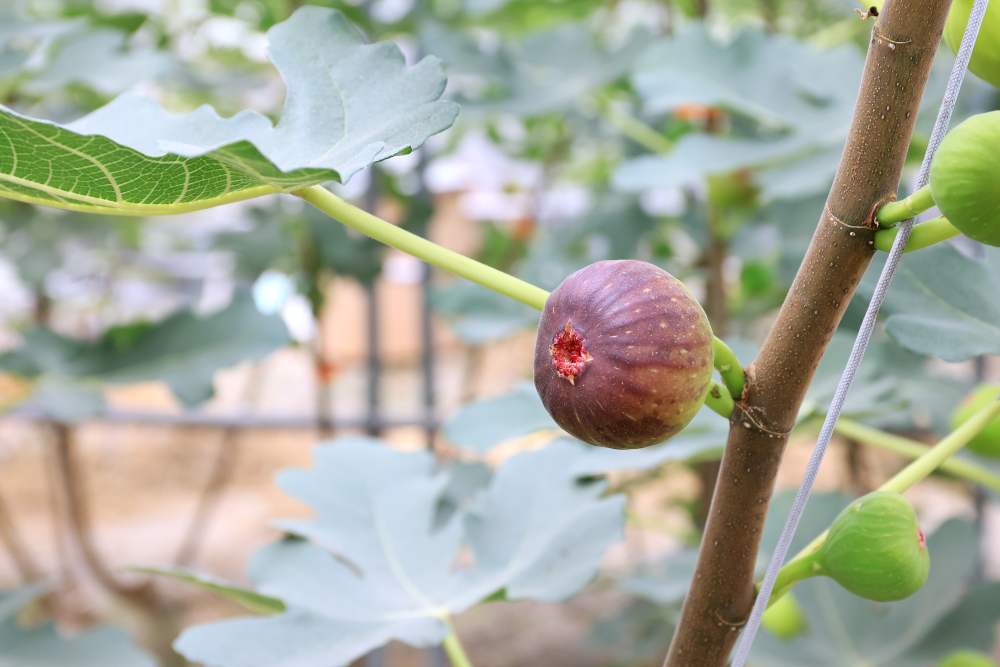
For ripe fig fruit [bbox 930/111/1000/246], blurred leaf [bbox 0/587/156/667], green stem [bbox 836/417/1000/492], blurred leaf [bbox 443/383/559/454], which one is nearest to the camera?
ripe fig fruit [bbox 930/111/1000/246]

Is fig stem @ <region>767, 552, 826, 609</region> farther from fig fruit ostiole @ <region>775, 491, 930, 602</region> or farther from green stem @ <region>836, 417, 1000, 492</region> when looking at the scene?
green stem @ <region>836, 417, 1000, 492</region>

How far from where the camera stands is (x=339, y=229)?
1.62 meters

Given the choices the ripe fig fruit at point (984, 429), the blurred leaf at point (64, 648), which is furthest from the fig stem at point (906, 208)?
the blurred leaf at point (64, 648)

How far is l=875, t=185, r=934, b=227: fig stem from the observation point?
35cm

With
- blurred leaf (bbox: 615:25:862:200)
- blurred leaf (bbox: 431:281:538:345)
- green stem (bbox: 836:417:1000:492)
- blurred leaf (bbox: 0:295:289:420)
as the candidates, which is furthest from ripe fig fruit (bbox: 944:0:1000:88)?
blurred leaf (bbox: 431:281:538:345)

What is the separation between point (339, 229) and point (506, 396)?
3.03 ft

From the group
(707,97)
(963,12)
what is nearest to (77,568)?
(707,97)

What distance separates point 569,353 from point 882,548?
0.51ft

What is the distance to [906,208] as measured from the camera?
1.18 feet

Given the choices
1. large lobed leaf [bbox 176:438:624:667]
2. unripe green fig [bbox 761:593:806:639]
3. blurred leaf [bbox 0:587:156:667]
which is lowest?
blurred leaf [bbox 0:587:156:667]

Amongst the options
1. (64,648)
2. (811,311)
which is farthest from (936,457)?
(64,648)

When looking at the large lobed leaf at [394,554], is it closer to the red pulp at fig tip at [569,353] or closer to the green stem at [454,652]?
the green stem at [454,652]

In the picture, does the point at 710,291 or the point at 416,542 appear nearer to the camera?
the point at 416,542

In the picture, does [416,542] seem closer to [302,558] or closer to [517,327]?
[302,558]
